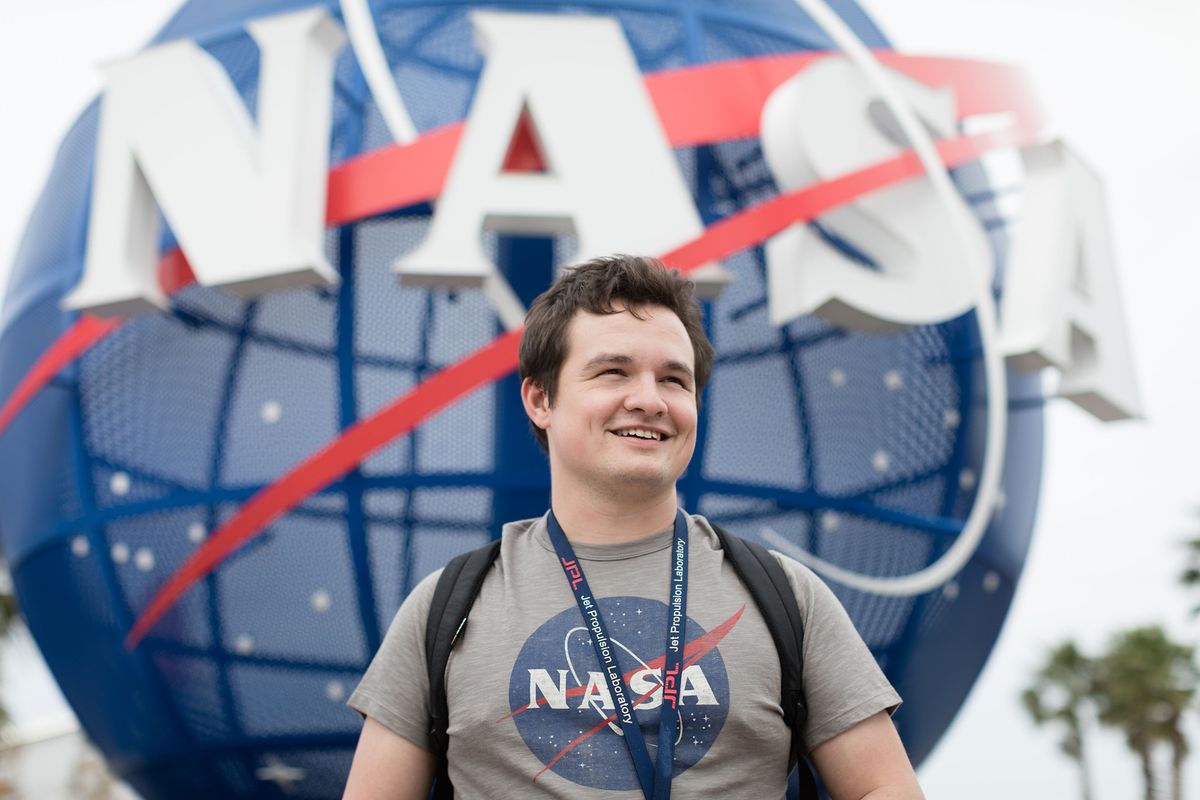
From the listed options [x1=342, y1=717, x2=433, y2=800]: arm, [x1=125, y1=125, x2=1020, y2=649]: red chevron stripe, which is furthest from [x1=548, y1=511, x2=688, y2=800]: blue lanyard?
[x1=125, y1=125, x2=1020, y2=649]: red chevron stripe

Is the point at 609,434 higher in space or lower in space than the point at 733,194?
lower

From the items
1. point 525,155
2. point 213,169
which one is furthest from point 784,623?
point 213,169

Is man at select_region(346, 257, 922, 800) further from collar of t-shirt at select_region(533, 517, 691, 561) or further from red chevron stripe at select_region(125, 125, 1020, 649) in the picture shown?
red chevron stripe at select_region(125, 125, 1020, 649)

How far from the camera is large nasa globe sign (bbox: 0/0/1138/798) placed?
6.23m

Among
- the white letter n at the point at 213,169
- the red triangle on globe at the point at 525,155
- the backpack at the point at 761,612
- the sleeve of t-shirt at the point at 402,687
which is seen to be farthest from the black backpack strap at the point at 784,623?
the red triangle on globe at the point at 525,155

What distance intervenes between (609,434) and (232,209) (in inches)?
200

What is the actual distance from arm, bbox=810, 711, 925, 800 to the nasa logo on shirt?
214 mm

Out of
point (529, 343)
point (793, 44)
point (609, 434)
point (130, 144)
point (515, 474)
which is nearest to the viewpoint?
point (609, 434)

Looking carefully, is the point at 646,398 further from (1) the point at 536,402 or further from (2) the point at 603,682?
(2) the point at 603,682

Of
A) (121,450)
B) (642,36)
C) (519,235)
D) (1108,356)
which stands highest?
(642,36)

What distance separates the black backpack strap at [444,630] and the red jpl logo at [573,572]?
15cm

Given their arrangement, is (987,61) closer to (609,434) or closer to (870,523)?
(870,523)

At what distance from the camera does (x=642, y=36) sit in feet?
22.8

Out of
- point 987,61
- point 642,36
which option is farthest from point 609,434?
point 987,61
